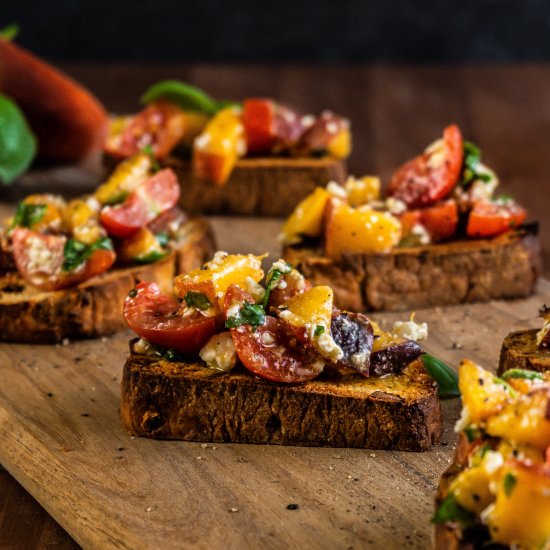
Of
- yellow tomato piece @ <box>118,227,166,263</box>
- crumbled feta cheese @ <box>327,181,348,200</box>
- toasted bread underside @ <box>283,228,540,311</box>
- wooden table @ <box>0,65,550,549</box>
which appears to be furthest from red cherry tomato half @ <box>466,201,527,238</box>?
yellow tomato piece @ <box>118,227,166,263</box>

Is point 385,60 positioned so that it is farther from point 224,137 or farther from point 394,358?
point 394,358

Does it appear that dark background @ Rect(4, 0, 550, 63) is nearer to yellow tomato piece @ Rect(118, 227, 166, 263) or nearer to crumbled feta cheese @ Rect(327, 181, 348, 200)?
crumbled feta cheese @ Rect(327, 181, 348, 200)

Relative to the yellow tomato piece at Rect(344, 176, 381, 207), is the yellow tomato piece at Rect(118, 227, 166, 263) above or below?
below

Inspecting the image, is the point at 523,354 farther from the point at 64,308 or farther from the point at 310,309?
the point at 64,308

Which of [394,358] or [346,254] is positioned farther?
[346,254]

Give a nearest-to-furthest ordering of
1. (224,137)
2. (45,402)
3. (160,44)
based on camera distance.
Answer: (45,402) → (224,137) → (160,44)

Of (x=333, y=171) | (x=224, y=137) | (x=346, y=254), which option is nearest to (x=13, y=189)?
(x=224, y=137)
